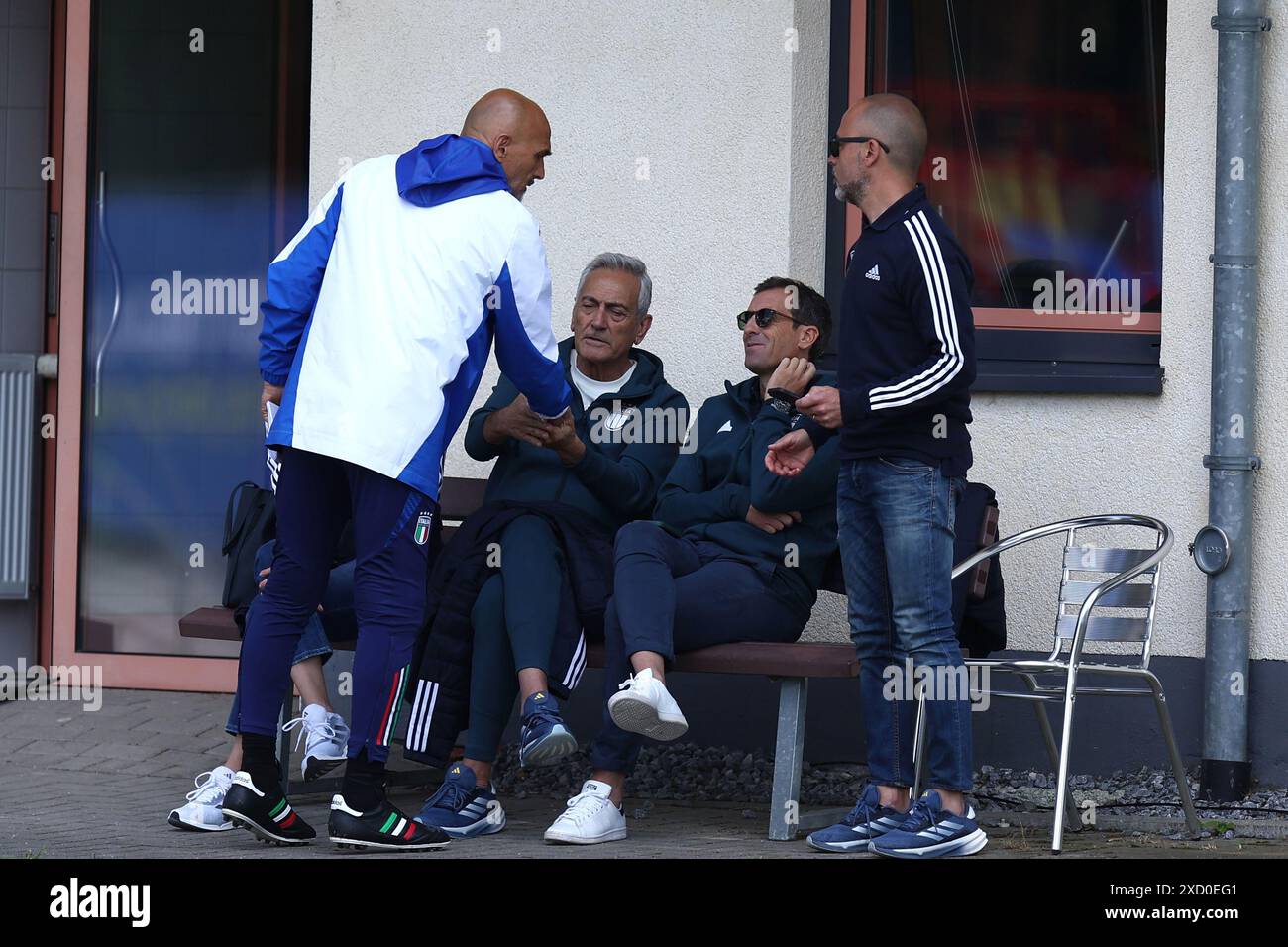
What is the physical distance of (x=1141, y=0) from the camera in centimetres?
621

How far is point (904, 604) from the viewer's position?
14.9 ft

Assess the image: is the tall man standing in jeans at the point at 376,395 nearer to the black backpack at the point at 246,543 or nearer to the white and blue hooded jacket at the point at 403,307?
the white and blue hooded jacket at the point at 403,307

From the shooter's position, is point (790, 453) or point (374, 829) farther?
point (790, 453)

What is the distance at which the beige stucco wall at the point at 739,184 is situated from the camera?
19.1 ft

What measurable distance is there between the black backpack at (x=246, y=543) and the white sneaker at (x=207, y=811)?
54 centimetres

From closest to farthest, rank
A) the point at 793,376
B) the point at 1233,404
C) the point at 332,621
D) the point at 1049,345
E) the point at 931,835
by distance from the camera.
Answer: the point at 931,835, the point at 793,376, the point at 332,621, the point at 1233,404, the point at 1049,345

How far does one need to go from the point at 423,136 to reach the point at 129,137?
1.52 metres

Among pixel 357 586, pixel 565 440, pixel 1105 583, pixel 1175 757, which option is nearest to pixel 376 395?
pixel 357 586

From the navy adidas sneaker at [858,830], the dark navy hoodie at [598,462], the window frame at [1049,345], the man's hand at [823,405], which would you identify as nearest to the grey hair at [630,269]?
the dark navy hoodie at [598,462]

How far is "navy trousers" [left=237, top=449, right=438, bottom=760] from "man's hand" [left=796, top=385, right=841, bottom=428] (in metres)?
1.02

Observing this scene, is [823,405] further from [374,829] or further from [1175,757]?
[374,829]

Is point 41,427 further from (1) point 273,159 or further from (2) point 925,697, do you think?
(2) point 925,697

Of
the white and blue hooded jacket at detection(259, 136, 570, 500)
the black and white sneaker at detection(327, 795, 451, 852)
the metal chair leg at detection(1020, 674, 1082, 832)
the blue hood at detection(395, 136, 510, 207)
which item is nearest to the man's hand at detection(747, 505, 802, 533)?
the metal chair leg at detection(1020, 674, 1082, 832)

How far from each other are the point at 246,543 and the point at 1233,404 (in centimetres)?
318
